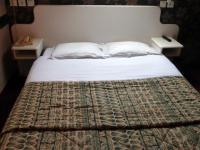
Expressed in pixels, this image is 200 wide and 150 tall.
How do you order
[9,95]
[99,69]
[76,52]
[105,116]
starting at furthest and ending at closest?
[9,95], [76,52], [99,69], [105,116]

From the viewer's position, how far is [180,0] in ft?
9.70

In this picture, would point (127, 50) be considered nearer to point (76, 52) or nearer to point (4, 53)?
point (76, 52)

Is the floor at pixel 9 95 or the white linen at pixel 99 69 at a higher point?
the white linen at pixel 99 69

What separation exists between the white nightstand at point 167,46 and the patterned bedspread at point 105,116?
2.74ft

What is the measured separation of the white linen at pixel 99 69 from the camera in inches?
84.4

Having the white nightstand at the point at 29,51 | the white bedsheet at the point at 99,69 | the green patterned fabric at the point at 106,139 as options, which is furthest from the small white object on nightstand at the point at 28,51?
the green patterned fabric at the point at 106,139

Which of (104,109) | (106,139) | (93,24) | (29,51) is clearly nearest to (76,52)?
(93,24)

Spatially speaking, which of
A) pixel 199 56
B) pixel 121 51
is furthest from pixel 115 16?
pixel 199 56

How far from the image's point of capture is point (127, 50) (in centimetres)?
265

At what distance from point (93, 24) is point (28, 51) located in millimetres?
954

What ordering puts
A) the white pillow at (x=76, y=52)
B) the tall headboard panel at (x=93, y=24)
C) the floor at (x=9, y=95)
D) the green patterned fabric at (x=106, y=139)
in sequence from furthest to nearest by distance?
the tall headboard panel at (x=93, y=24)
the white pillow at (x=76, y=52)
the floor at (x=9, y=95)
the green patterned fabric at (x=106, y=139)

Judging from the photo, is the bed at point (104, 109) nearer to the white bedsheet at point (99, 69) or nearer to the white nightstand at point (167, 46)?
the white bedsheet at point (99, 69)

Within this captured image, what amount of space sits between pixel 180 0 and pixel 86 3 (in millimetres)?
1323

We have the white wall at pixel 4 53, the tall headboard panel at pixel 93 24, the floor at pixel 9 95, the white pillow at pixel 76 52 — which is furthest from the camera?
the tall headboard panel at pixel 93 24
